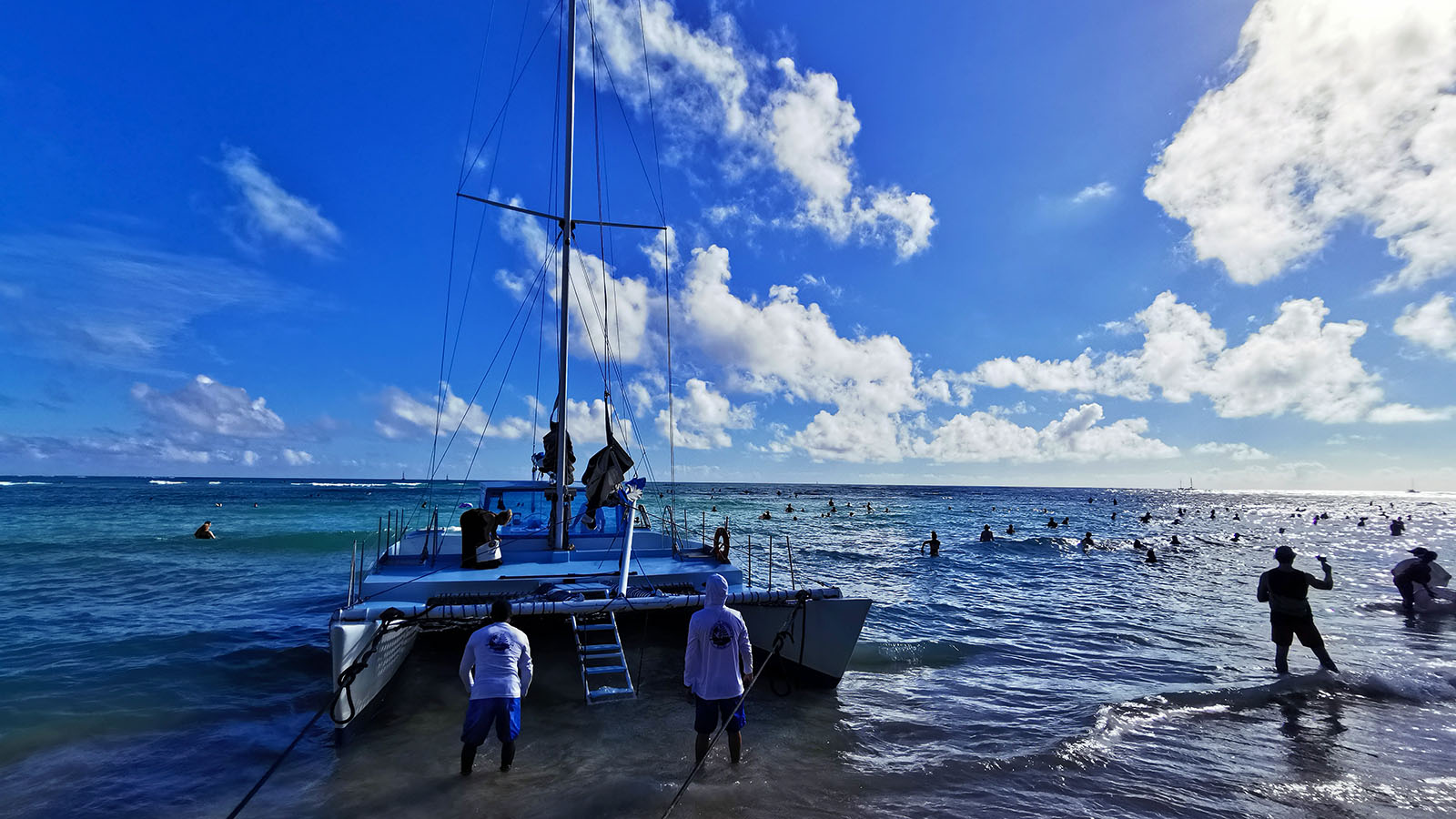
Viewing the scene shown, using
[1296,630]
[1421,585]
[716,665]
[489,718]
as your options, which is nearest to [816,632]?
[716,665]

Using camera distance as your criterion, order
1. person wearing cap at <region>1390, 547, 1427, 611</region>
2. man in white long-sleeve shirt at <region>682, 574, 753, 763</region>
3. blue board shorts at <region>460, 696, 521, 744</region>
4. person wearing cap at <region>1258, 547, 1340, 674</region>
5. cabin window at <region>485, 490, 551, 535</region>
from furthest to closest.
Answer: person wearing cap at <region>1390, 547, 1427, 611</region> < cabin window at <region>485, 490, 551, 535</region> < person wearing cap at <region>1258, 547, 1340, 674</region> < man in white long-sleeve shirt at <region>682, 574, 753, 763</region> < blue board shorts at <region>460, 696, 521, 744</region>

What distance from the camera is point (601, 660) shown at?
9.44 m

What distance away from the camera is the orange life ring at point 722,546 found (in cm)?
1070

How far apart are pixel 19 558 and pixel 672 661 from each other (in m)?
27.6

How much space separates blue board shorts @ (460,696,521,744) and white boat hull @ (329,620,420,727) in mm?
1753

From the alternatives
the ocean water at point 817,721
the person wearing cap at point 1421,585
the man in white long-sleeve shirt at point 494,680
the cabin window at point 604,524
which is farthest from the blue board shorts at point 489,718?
the person wearing cap at point 1421,585

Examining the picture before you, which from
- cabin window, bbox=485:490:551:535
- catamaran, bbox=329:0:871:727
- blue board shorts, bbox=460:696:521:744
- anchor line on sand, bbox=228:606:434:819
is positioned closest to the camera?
blue board shorts, bbox=460:696:521:744

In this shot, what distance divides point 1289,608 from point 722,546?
8.51m

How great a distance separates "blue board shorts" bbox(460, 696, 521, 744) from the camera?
226 inches

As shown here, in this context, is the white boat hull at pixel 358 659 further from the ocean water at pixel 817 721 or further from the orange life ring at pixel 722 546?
the orange life ring at pixel 722 546

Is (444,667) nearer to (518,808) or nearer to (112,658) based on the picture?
(518,808)

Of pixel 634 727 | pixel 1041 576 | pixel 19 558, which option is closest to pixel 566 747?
pixel 634 727

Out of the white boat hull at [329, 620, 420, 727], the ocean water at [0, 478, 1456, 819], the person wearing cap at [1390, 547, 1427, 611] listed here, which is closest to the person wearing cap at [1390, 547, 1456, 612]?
the person wearing cap at [1390, 547, 1427, 611]

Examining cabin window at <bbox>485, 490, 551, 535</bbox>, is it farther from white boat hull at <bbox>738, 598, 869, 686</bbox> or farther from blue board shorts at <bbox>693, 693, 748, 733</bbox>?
blue board shorts at <bbox>693, 693, 748, 733</bbox>
